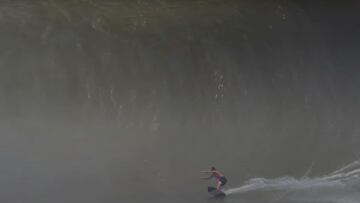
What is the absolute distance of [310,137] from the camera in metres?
8.30

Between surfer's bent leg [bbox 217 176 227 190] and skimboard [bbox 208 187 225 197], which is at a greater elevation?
surfer's bent leg [bbox 217 176 227 190]

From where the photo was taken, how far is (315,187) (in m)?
6.83

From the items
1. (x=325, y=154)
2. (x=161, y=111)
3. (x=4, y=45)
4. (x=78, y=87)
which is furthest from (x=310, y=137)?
(x=4, y=45)

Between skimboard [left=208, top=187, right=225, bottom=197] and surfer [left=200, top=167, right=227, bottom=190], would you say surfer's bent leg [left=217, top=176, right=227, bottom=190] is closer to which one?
surfer [left=200, top=167, right=227, bottom=190]

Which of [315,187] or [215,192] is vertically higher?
[315,187]

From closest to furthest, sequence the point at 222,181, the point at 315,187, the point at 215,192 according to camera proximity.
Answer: the point at 215,192, the point at 222,181, the point at 315,187

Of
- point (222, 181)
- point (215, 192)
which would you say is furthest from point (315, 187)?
point (215, 192)

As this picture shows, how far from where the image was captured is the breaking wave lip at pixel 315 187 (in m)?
6.50

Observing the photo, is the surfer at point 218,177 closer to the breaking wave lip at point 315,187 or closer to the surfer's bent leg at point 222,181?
the surfer's bent leg at point 222,181

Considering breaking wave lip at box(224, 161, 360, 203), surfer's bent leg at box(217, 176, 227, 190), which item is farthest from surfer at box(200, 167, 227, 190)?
breaking wave lip at box(224, 161, 360, 203)

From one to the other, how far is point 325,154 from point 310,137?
50 cm

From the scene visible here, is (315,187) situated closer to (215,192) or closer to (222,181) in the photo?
(222,181)

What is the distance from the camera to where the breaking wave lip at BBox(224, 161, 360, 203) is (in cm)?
650

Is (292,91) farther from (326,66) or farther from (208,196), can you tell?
(208,196)
